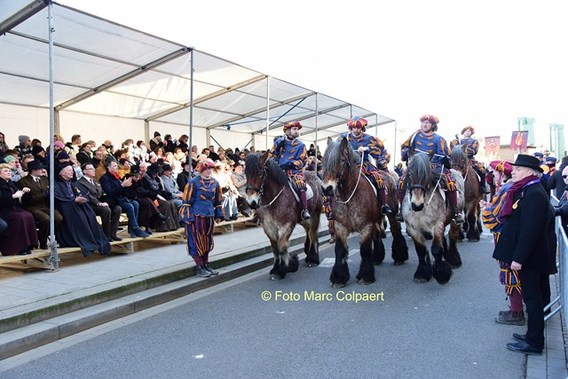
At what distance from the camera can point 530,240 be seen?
432 cm

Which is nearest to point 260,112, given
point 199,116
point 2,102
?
point 199,116

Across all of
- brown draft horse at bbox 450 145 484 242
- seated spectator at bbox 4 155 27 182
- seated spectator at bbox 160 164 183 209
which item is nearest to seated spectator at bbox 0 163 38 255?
seated spectator at bbox 4 155 27 182

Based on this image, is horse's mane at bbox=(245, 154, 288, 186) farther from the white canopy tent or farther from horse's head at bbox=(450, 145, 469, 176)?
horse's head at bbox=(450, 145, 469, 176)

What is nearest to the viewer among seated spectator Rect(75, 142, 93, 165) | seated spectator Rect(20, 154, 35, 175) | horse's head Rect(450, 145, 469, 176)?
seated spectator Rect(20, 154, 35, 175)

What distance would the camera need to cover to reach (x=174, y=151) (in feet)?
46.7

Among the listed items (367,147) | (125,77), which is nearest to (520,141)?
(367,147)

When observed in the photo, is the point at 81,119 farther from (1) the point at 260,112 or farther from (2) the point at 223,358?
(2) the point at 223,358

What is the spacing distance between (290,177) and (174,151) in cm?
712

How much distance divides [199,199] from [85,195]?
7.46 ft

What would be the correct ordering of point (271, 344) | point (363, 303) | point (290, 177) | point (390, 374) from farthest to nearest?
point (290, 177)
point (363, 303)
point (271, 344)
point (390, 374)

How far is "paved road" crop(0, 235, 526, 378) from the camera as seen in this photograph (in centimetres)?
421

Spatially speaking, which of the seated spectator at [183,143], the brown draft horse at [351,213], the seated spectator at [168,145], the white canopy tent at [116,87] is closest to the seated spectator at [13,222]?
the white canopy tent at [116,87]

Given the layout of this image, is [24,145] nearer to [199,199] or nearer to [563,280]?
[199,199]

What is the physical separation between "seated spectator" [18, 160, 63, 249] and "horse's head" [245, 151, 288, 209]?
3147mm
